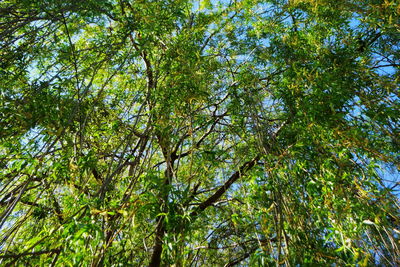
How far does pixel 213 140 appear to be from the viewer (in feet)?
10.3

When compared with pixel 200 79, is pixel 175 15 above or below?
above

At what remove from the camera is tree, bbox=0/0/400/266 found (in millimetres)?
1163

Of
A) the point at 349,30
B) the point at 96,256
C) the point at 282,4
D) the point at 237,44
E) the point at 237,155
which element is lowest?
the point at 96,256

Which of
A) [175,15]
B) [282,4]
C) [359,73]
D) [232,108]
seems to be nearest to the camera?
[359,73]

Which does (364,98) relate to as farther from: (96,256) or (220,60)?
(96,256)

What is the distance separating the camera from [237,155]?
7.47ft

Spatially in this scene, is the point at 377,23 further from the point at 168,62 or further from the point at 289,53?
the point at 168,62

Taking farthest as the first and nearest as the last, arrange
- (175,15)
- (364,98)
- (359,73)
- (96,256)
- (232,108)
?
1. (175,15)
2. (232,108)
3. (359,73)
4. (364,98)
5. (96,256)

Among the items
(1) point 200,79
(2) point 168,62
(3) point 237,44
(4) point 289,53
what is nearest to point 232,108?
(1) point 200,79

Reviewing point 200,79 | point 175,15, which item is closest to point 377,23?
point 200,79

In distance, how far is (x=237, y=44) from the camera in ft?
9.78

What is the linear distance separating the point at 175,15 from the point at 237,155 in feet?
4.28

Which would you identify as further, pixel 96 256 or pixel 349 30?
pixel 349 30

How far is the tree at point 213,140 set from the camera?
1.16 metres
